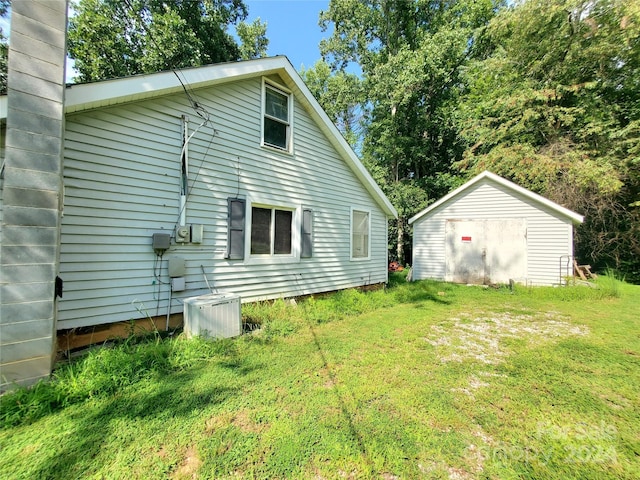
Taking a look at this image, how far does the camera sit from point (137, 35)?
41.4ft

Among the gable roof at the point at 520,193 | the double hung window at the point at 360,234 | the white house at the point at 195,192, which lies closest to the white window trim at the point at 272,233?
the white house at the point at 195,192

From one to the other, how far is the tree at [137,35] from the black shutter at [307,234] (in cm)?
1020

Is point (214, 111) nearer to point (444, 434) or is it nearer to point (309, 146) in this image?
point (309, 146)

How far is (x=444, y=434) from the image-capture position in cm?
221

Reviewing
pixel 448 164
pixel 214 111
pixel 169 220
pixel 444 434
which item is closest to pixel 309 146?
pixel 214 111

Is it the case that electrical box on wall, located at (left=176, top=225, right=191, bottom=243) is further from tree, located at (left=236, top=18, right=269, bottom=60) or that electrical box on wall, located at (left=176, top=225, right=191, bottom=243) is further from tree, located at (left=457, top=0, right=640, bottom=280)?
tree, located at (left=236, top=18, right=269, bottom=60)

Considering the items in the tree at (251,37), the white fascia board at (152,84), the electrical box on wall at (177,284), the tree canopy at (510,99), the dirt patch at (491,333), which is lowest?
the dirt patch at (491,333)

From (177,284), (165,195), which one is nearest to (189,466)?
(177,284)

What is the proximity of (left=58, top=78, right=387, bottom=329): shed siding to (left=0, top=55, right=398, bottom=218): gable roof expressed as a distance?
7.8 inches

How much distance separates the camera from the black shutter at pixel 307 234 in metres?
6.47

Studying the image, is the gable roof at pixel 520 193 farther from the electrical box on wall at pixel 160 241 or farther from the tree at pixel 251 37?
the tree at pixel 251 37

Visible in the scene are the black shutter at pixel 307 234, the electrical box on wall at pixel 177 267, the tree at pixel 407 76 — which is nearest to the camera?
the electrical box on wall at pixel 177 267

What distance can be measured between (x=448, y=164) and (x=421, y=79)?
5680mm

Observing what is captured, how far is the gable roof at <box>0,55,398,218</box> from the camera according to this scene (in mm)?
3559
